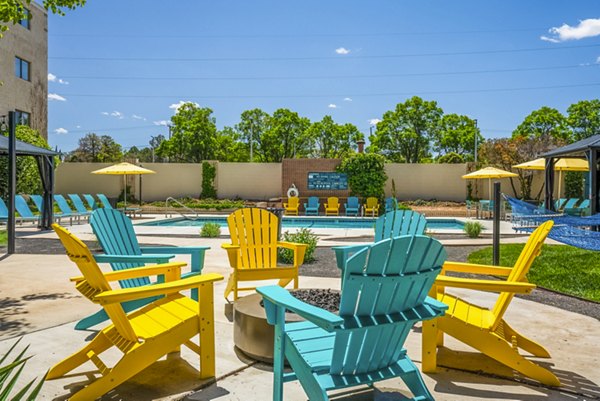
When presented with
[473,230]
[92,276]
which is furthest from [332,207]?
[92,276]

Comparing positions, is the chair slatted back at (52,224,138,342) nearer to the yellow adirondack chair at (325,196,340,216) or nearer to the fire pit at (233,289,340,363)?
the fire pit at (233,289,340,363)

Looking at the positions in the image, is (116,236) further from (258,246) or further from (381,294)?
(381,294)

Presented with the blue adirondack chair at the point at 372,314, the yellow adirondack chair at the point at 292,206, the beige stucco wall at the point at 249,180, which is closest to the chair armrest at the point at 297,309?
the blue adirondack chair at the point at 372,314

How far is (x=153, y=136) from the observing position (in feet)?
195

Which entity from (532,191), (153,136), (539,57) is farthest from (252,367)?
(153,136)

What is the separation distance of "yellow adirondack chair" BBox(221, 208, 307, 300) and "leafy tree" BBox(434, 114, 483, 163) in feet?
114

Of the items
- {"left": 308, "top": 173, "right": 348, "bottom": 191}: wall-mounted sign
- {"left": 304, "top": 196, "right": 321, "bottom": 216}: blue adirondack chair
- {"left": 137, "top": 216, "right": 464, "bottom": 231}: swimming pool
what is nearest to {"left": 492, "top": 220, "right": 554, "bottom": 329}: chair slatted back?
{"left": 137, "top": 216, "right": 464, "bottom": 231}: swimming pool

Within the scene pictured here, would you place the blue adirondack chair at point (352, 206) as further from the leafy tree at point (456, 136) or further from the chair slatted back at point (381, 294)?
the leafy tree at point (456, 136)

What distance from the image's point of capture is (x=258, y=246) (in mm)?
4750

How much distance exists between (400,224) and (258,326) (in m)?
1.74

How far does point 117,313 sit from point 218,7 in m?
20.3

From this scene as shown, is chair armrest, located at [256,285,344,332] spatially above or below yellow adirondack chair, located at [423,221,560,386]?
above

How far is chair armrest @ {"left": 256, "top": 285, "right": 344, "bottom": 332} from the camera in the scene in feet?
6.17

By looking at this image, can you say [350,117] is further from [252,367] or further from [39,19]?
[252,367]
